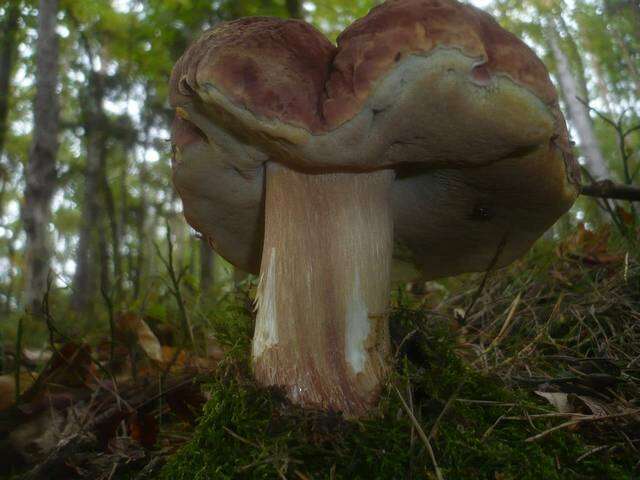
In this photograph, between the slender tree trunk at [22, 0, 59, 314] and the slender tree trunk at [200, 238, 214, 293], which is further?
the slender tree trunk at [200, 238, 214, 293]

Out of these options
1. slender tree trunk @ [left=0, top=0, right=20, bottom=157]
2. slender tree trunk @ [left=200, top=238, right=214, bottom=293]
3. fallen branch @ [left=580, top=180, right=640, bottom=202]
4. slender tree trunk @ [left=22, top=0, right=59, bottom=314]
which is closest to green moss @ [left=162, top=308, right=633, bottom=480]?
fallen branch @ [left=580, top=180, right=640, bottom=202]

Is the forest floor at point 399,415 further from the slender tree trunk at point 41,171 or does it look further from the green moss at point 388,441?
the slender tree trunk at point 41,171

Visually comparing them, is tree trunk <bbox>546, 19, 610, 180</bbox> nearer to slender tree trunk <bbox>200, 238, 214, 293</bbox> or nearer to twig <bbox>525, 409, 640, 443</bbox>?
slender tree trunk <bbox>200, 238, 214, 293</bbox>

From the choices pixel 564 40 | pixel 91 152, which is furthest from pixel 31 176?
pixel 564 40

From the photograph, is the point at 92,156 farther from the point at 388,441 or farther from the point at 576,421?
the point at 576,421

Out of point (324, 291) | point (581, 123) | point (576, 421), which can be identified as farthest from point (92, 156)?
point (581, 123)

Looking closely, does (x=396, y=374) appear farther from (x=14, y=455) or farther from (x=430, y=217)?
(x=14, y=455)

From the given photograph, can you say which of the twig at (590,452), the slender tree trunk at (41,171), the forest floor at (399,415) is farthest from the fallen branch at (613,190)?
the slender tree trunk at (41,171)
